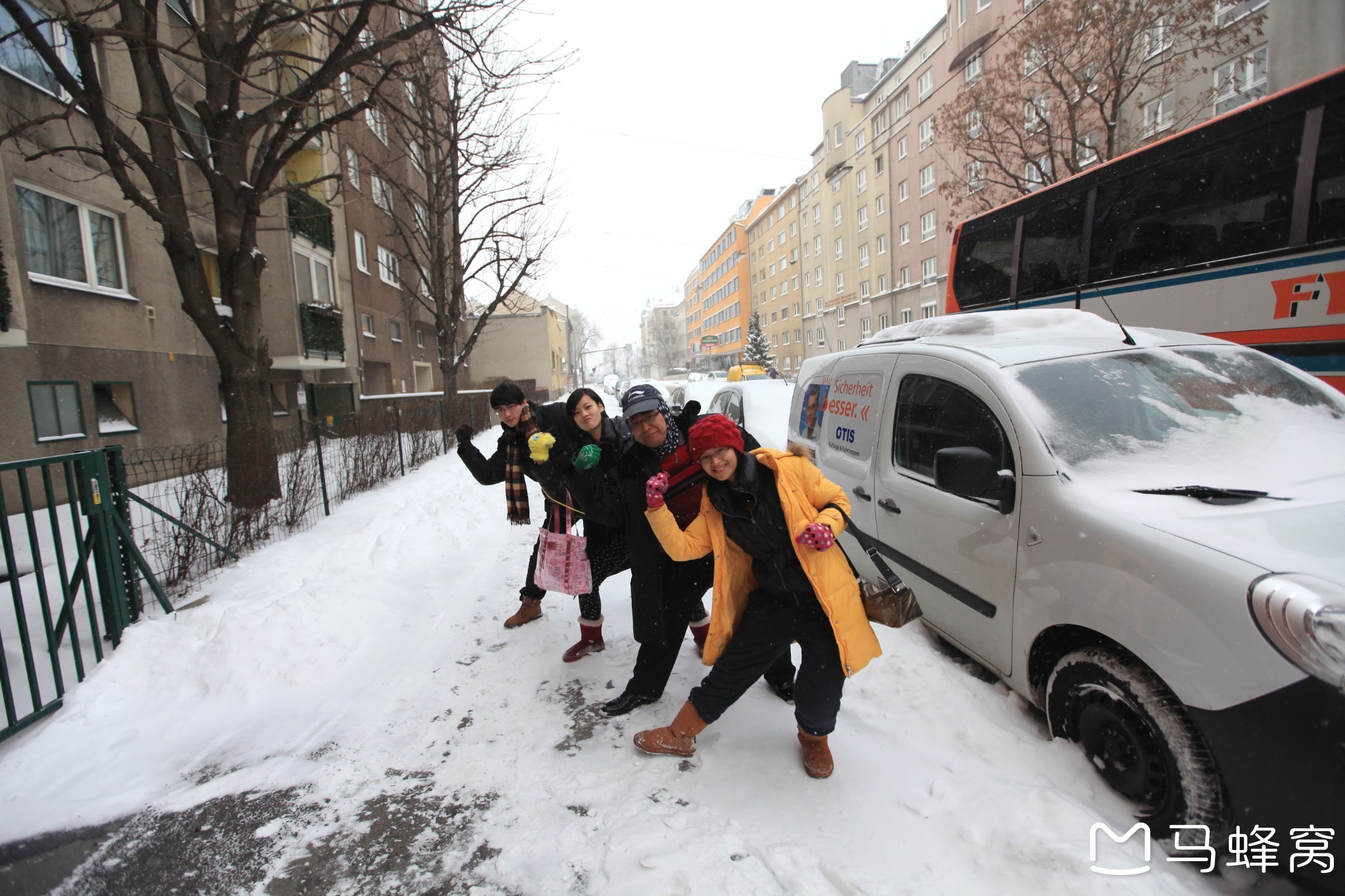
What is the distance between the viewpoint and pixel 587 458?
2963 mm

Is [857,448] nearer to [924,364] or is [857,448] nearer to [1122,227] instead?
[924,364]

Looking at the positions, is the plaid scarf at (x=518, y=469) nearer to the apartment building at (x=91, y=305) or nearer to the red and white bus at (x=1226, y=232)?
the red and white bus at (x=1226, y=232)

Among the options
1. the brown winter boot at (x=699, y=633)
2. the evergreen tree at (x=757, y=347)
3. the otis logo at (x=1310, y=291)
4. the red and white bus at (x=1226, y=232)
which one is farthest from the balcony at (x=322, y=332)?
the evergreen tree at (x=757, y=347)

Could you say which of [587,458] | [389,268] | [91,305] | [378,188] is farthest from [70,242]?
[378,188]

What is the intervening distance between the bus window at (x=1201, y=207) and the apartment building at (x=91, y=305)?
9.63 metres

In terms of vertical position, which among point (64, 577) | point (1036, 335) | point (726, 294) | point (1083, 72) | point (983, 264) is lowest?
point (64, 577)

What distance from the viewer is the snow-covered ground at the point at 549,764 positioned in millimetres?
2111

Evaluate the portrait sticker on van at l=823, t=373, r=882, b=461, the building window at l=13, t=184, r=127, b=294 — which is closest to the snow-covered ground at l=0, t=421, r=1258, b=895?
the portrait sticker on van at l=823, t=373, r=882, b=461

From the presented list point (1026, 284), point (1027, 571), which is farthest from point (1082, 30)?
point (1027, 571)

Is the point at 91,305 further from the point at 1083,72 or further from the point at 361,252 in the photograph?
the point at 1083,72

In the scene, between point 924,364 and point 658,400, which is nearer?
point 658,400

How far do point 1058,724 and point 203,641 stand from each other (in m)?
4.49

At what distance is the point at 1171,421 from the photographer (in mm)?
2695

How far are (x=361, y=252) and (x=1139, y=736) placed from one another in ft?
81.8
